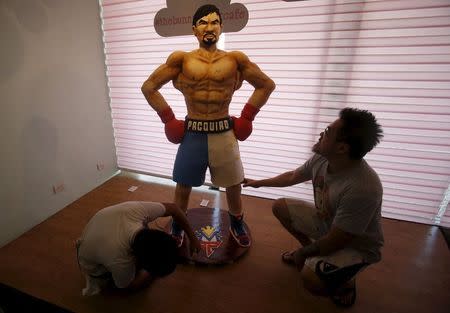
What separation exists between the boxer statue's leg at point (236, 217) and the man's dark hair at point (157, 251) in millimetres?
742

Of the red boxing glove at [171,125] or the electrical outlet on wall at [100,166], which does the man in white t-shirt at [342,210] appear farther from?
the electrical outlet on wall at [100,166]

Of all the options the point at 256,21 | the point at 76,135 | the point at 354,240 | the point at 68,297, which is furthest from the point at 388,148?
the point at 76,135

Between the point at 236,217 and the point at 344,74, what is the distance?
4.23 ft

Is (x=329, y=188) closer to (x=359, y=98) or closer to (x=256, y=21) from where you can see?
(x=359, y=98)

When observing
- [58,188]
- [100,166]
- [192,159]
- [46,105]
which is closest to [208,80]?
[192,159]

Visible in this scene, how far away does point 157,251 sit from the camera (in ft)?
3.61

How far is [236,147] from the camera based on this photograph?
1.70 metres

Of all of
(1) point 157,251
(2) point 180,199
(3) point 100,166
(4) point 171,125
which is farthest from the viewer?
(3) point 100,166

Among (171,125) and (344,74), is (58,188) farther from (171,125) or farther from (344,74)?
(344,74)

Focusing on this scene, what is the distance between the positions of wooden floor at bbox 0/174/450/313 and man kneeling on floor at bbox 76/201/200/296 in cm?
27

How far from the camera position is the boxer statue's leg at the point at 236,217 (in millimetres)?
1825

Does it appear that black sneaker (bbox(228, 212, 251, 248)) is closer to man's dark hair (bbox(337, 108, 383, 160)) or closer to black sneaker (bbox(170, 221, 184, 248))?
black sneaker (bbox(170, 221, 184, 248))

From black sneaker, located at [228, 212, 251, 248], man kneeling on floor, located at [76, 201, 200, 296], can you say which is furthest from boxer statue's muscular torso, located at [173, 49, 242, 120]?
black sneaker, located at [228, 212, 251, 248]

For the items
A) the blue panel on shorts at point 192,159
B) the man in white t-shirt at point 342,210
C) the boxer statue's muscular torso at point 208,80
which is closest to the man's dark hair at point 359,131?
the man in white t-shirt at point 342,210
